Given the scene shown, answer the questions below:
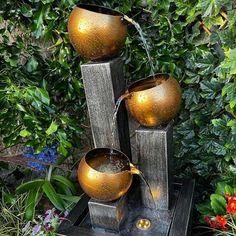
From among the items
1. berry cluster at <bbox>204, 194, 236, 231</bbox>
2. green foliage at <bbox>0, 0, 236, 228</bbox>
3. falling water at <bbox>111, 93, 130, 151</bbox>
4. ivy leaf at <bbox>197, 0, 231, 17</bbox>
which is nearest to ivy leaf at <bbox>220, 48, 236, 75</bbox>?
green foliage at <bbox>0, 0, 236, 228</bbox>

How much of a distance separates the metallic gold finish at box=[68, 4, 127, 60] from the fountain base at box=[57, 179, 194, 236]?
65 cm

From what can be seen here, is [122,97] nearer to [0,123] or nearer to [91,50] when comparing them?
[91,50]

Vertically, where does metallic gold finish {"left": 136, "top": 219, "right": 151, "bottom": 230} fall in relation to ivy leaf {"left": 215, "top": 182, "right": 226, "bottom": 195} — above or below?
above


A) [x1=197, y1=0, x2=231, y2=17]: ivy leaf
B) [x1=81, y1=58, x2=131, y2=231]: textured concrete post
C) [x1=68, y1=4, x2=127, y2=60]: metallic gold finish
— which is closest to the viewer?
[x1=68, y1=4, x2=127, y2=60]: metallic gold finish

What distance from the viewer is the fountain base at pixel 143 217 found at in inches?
44.8

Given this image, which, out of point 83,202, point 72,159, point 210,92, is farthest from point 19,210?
point 210,92

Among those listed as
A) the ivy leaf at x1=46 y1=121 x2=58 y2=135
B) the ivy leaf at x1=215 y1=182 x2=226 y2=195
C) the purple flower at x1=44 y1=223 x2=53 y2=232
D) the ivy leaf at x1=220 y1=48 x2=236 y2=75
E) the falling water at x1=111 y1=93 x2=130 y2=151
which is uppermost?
the ivy leaf at x1=220 y1=48 x2=236 y2=75

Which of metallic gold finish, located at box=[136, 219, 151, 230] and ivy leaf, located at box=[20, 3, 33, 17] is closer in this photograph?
metallic gold finish, located at box=[136, 219, 151, 230]

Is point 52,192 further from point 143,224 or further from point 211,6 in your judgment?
point 211,6

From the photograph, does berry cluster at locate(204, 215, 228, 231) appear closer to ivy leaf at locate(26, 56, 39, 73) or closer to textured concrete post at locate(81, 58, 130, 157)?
textured concrete post at locate(81, 58, 130, 157)

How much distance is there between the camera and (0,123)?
60.5 inches

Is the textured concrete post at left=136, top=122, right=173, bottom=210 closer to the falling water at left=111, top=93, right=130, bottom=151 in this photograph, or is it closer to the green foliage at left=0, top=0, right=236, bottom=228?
the falling water at left=111, top=93, right=130, bottom=151

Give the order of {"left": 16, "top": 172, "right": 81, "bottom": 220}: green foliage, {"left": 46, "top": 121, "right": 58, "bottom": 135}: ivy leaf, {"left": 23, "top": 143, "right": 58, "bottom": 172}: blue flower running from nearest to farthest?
1. {"left": 46, "top": 121, "right": 58, "bottom": 135}: ivy leaf
2. {"left": 16, "top": 172, "right": 81, "bottom": 220}: green foliage
3. {"left": 23, "top": 143, "right": 58, "bottom": 172}: blue flower

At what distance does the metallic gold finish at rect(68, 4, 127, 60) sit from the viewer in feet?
3.17
